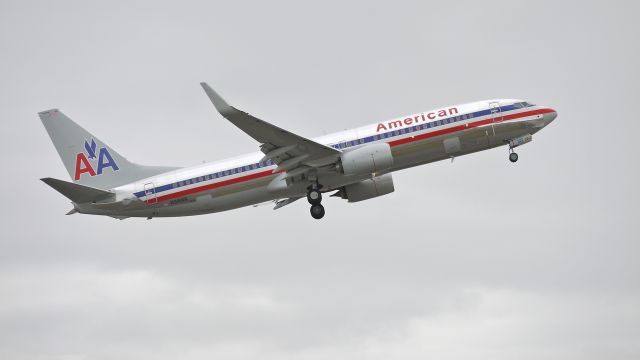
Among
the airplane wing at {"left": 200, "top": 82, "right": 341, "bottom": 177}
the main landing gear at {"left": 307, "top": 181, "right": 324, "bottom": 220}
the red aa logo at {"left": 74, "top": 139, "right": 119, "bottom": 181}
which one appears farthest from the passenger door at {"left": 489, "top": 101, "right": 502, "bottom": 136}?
the red aa logo at {"left": 74, "top": 139, "right": 119, "bottom": 181}

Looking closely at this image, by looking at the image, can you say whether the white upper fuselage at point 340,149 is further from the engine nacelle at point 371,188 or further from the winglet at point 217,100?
the winglet at point 217,100

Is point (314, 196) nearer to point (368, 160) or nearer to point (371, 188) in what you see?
point (371, 188)

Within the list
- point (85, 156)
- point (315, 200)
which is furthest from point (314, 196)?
point (85, 156)

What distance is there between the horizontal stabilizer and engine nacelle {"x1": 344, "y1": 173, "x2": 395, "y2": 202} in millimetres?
14695

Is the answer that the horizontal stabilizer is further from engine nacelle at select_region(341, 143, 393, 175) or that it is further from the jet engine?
the jet engine

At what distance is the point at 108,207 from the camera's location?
2067 inches

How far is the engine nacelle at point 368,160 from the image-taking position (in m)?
50.0

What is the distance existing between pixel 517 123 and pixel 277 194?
1482 centimetres

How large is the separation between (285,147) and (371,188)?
27.1ft

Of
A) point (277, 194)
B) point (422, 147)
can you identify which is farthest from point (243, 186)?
point (422, 147)

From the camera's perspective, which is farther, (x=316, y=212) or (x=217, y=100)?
(x=316, y=212)

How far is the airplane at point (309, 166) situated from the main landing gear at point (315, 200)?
2.3 inches

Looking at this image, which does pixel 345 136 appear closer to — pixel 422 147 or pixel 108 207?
pixel 422 147

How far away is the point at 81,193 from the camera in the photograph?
51.1m
